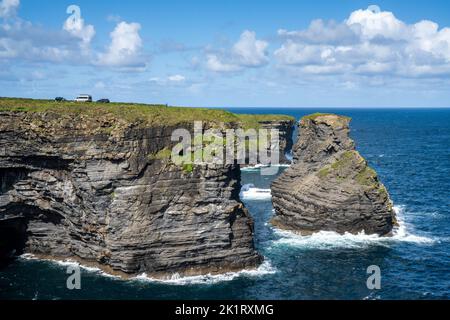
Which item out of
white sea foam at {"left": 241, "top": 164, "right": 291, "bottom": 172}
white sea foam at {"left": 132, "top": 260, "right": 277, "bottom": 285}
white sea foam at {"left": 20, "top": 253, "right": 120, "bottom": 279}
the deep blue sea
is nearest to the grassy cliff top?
white sea foam at {"left": 132, "top": 260, "right": 277, "bottom": 285}

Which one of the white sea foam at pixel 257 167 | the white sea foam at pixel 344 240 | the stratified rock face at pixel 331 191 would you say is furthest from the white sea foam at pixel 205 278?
the white sea foam at pixel 257 167

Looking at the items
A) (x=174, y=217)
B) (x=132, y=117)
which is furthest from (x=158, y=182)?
(x=132, y=117)

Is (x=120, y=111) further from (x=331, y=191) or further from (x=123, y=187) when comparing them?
(x=331, y=191)

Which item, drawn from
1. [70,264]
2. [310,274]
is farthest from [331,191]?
[70,264]

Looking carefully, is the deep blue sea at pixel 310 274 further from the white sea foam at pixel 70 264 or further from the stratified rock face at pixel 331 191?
the stratified rock face at pixel 331 191

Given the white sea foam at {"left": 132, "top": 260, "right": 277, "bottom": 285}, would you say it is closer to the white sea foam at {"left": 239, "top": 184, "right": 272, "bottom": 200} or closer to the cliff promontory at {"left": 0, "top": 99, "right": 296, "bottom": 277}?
the cliff promontory at {"left": 0, "top": 99, "right": 296, "bottom": 277}
